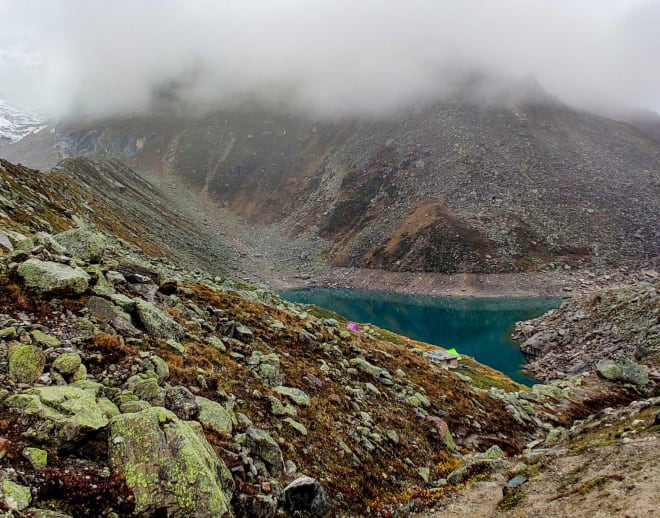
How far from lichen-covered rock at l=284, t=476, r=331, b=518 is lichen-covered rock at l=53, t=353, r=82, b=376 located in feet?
19.1

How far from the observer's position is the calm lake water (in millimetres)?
61406

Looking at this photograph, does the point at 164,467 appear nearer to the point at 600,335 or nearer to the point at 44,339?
the point at 44,339

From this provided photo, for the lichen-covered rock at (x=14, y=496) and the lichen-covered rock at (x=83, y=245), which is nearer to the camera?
the lichen-covered rock at (x=14, y=496)

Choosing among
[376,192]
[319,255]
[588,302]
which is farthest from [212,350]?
[376,192]

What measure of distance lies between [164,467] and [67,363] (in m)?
3.82

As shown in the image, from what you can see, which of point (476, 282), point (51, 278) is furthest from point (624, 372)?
point (476, 282)

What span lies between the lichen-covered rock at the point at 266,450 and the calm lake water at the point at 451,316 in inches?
1717

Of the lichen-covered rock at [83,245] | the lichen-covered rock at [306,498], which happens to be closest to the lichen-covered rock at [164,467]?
the lichen-covered rock at [306,498]

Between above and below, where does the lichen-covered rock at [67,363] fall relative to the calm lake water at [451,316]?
above

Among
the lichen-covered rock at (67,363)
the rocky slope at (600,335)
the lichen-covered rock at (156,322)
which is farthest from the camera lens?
the rocky slope at (600,335)

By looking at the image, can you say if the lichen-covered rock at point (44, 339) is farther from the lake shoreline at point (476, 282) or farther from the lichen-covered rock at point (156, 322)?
the lake shoreline at point (476, 282)

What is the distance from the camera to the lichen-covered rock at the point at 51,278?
36.9 ft

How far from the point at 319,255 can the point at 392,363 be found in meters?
124

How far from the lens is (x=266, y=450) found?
10438mm
